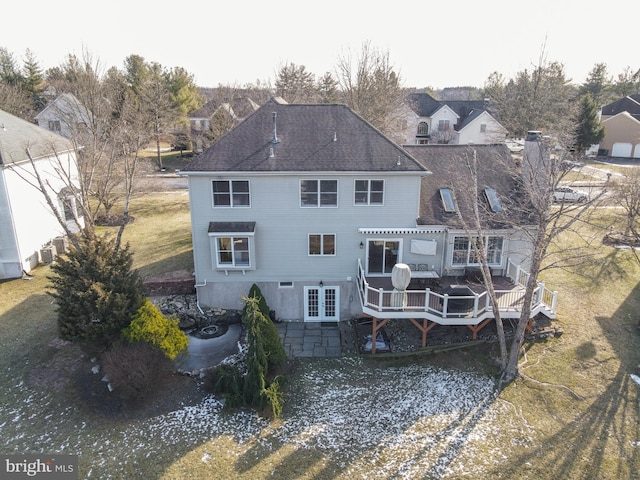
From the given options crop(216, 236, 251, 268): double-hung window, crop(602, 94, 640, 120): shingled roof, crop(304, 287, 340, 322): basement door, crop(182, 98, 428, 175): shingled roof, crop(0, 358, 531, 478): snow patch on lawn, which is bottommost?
crop(0, 358, 531, 478): snow patch on lawn

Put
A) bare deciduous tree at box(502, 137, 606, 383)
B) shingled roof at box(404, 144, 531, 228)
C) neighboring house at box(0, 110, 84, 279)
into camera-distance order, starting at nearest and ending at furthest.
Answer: bare deciduous tree at box(502, 137, 606, 383), shingled roof at box(404, 144, 531, 228), neighboring house at box(0, 110, 84, 279)

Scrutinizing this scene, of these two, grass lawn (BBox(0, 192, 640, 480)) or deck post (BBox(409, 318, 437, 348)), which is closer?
grass lawn (BBox(0, 192, 640, 480))

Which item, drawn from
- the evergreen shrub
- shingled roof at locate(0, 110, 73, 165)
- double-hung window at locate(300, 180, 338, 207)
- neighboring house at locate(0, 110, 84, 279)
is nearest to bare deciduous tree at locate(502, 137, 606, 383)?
double-hung window at locate(300, 180, 338, 207)

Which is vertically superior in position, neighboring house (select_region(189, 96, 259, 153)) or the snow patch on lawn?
neighboring house (select_region(189, 96, 259, 153))

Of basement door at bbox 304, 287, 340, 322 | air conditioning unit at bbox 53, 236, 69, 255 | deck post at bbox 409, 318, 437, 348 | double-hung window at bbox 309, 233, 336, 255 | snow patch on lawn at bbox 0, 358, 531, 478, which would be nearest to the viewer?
snow patch on lawn at bbox 0, 358, 531, 478

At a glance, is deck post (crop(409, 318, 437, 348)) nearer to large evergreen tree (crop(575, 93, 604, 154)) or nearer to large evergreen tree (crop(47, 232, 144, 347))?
large evergreen tree (crop(47, 232, 144, 347))

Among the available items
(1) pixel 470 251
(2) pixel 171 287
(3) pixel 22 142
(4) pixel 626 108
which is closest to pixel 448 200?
(1) pixel 470 251

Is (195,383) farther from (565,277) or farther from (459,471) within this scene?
(565,277)
